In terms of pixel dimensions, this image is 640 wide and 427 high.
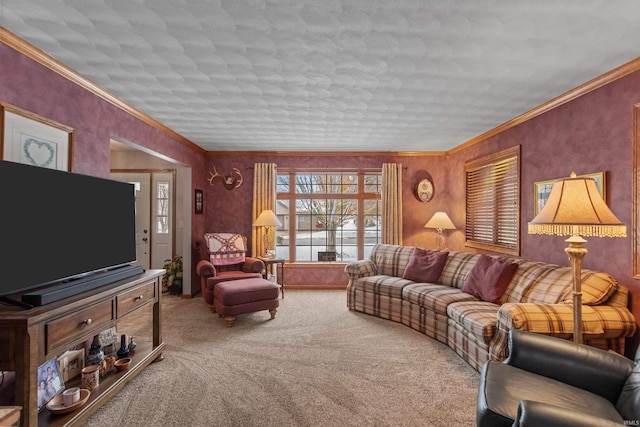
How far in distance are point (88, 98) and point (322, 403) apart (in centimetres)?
317

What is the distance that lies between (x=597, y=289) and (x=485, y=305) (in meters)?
0.88

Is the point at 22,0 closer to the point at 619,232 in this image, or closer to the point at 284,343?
the point at 284,343

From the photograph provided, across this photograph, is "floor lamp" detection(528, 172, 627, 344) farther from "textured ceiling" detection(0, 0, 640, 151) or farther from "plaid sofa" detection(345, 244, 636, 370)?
"textured ceiling" detection(0, 0, 640, 151)

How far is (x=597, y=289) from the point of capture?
8.09 feet

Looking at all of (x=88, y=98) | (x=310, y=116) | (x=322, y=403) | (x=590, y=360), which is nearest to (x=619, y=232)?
(x=590, y=360)

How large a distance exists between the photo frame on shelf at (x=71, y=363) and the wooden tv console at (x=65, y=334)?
48 mm

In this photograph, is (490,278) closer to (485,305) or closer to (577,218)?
(485,305)

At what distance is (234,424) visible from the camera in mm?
2053

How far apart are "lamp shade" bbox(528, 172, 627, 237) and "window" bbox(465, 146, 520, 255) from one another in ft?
6.26

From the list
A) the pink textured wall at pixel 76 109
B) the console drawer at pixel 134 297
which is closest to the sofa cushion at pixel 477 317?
the console drawer at pixel 134 297

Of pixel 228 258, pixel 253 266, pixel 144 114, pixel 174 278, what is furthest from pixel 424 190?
pixel 174 278

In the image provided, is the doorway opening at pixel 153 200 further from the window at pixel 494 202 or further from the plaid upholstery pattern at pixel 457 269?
the window at pixel 494 202

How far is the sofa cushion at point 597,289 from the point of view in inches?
96.4

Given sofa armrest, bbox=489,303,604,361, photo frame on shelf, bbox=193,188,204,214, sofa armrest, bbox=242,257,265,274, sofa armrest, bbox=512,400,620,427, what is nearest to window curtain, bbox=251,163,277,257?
sofa armrest, bbox=242,257,265,274
